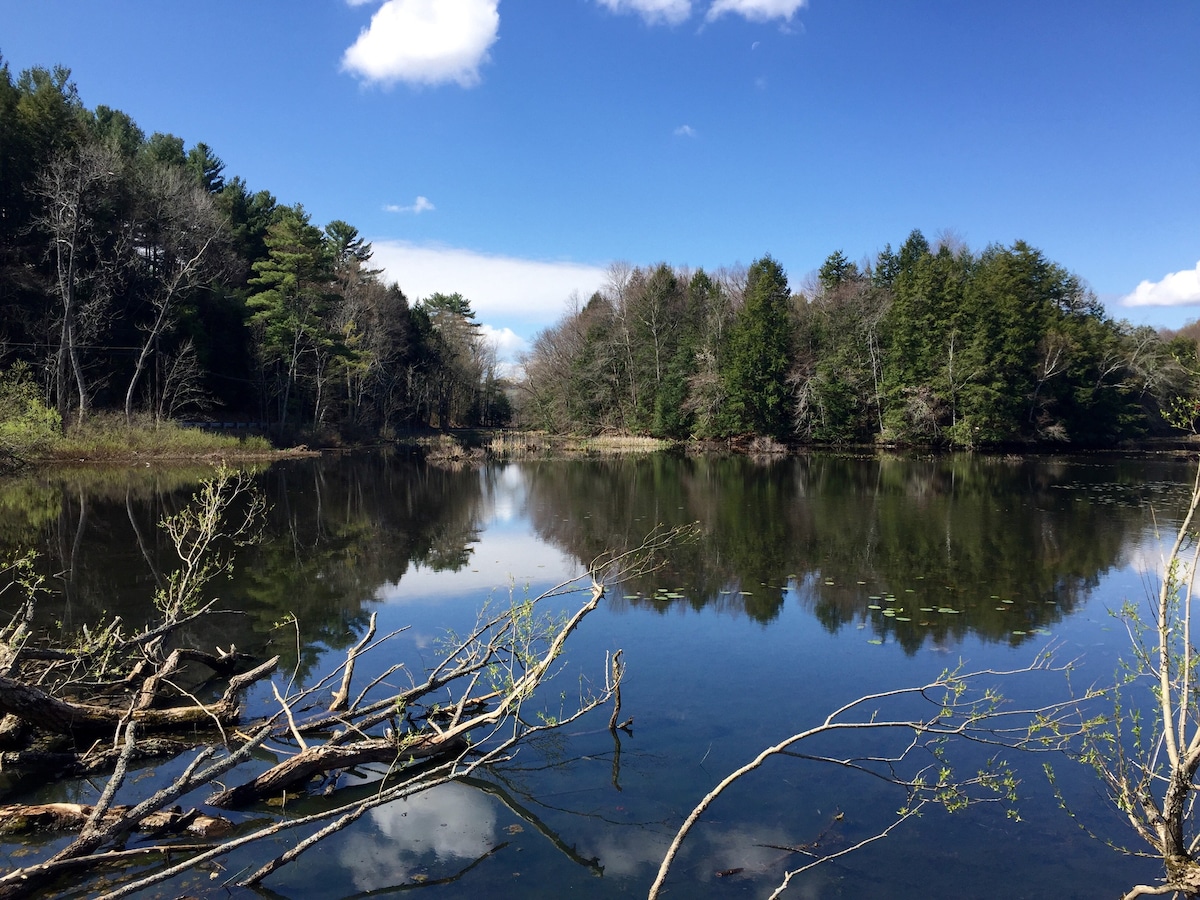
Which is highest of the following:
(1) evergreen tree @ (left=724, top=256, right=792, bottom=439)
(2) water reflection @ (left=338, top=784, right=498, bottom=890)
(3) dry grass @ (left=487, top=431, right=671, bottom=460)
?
(1) evergreen tree @ (left=724, top=256, right=792, bottom=439)

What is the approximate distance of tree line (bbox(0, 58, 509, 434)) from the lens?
98.0 feet

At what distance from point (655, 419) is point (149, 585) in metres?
40.3

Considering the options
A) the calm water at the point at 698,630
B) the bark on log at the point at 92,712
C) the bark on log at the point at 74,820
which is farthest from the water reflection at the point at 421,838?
the bark on log at the point at 92,712

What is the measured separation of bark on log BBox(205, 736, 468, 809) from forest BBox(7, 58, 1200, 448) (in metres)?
28.8

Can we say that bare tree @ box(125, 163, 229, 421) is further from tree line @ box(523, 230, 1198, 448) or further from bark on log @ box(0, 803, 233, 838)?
bark on log @ box(0, 803, 233, 838)

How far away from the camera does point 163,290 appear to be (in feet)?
113

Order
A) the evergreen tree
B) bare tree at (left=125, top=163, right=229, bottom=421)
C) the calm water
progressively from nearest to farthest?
the calm water
bare tree at (left=125, top=163, right=229, bottom=421)
the evergreen tree

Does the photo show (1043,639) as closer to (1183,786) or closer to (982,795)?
(982,795)

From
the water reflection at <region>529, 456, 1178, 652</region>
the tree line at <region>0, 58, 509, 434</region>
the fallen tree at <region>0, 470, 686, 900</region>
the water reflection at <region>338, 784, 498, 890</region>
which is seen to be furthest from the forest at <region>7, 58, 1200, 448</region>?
the water reflection at <region>338, 784, 498, 890</region>

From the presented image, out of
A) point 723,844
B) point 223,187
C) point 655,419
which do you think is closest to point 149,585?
point 723,844

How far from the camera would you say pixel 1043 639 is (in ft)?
29.1

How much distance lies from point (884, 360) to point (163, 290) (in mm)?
37898

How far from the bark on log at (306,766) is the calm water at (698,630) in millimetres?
414

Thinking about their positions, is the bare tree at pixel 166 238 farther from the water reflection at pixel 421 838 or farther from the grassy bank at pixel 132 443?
the water reflection at pixel 421 838
